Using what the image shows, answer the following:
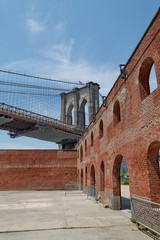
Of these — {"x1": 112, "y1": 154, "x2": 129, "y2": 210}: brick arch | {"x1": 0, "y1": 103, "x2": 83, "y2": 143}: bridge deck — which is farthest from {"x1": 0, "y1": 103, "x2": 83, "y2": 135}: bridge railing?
{"x1": 112, "y1": 154, "x2": 129, "y2": 210}: brick arch

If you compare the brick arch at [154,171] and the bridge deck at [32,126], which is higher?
the bridge deck at [32,126]

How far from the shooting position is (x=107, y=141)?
380 inches

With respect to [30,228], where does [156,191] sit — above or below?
above

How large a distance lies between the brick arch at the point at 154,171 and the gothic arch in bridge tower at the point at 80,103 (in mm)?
40391

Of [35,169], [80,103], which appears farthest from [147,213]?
[80,103]

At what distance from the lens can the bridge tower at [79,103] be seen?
48.8m

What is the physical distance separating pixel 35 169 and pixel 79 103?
34524mm

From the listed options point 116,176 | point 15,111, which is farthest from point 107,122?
point 15,111

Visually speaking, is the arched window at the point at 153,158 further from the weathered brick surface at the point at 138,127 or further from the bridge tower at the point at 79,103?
the bridge tower at the point at 79,103

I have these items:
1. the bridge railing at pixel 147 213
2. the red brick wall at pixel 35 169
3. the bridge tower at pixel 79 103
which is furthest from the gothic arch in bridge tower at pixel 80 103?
the bridge railing at pixel 147 213

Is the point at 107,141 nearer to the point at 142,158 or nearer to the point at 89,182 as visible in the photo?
the point at 142,158

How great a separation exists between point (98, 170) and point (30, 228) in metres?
6.57

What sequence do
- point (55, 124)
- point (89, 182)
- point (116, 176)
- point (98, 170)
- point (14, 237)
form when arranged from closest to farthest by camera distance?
point (14, 237), point (116, 176), point (98, 170), point (89, 182), point (55, 124)

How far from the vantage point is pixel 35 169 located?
21.4 metres
